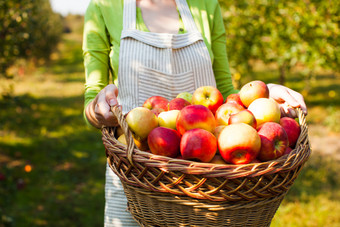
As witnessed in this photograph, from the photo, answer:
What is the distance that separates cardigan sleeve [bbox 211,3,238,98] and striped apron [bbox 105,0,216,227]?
0.55 feet

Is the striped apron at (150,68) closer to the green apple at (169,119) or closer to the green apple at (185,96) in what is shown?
the green apple at (185,96)

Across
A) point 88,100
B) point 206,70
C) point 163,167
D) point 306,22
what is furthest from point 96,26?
point 306,22

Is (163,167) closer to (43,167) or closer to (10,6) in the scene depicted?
(10,6)

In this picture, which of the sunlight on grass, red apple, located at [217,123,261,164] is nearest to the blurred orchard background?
the sunlight on grass

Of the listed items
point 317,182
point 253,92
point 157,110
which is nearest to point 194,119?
point 157,110

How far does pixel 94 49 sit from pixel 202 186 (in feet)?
3.20

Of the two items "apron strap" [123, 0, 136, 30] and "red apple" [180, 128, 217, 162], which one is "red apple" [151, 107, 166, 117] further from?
"apron strap" [123, 0, 136, 30]

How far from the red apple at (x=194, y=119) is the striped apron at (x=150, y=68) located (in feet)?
1.50

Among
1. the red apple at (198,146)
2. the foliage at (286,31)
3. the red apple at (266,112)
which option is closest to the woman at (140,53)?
the red apple at (266,112)

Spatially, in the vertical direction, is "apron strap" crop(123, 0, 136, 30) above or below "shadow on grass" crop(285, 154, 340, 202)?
above

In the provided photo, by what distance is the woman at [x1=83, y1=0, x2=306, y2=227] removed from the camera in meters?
1.70

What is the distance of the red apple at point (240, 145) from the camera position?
44.5 inches

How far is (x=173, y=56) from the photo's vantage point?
178cm

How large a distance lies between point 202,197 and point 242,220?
0.64 ft
